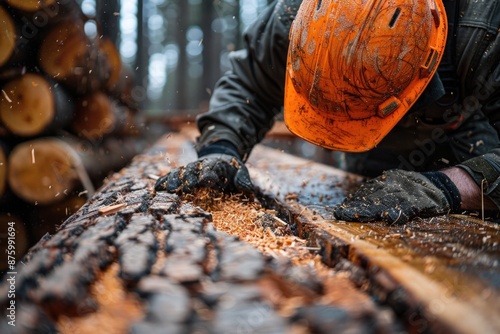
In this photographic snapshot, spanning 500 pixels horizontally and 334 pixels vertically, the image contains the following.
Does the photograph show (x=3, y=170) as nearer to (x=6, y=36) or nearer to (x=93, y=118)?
(x=6, y=36)

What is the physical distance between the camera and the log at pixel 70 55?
3.00 m

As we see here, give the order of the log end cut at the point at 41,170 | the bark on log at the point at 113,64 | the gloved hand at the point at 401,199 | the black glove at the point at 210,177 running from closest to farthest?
1. the gloved hand at the point at 401,199
2. the black glove at the point at 210,177
3. the log end cut at the point at 41,170
4. the bark on log at the point at 113,64

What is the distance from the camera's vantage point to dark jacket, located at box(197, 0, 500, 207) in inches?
67.6

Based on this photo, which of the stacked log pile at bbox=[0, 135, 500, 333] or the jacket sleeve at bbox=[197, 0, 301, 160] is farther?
the jacket sleeve at bbox=[197, 0, 301, 160]

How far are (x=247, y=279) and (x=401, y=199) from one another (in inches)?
31.9

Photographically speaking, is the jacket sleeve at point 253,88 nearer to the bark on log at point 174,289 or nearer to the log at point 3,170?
the bark on log at point 174,289

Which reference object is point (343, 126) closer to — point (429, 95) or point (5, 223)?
point (429, 95)

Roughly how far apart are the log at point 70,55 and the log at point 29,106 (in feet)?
0.61

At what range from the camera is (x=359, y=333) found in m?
0.70

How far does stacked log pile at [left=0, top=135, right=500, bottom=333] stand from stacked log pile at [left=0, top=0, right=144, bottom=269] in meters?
1.57

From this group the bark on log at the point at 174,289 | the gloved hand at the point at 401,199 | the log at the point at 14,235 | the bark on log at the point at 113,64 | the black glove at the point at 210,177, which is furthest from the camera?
the bark on log at the point at 113,64

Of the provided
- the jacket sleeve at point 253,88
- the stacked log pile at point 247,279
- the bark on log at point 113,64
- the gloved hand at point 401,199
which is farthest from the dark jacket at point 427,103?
the bark on log at point 113,64

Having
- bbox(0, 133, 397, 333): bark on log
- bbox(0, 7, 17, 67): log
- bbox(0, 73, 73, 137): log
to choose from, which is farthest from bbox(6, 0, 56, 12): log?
bbox(0, 133, 397, 333): bark on log

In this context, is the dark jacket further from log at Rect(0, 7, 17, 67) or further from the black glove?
log at Rect(0, 7, 17, 67)
